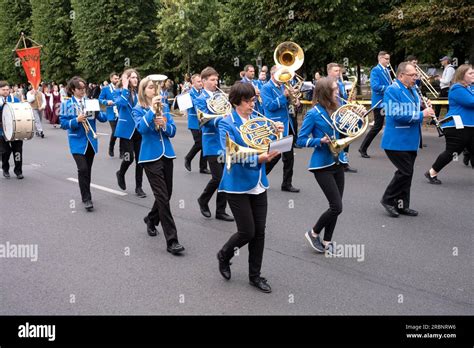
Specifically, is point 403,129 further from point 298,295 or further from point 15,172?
point 15,172

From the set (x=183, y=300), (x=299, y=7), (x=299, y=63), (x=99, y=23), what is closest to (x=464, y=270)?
(x=183, y=300)

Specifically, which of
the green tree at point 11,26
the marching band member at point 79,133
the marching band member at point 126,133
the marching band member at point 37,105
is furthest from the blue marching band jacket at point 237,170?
the green tree at point 11,26

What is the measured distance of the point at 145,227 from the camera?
265 inches

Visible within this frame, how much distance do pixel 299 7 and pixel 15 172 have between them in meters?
11.2

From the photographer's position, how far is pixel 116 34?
92.7 feet

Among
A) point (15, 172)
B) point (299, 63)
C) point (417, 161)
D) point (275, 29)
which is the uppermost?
point (275, 29)

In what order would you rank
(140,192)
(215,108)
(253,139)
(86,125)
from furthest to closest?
(140,192) < (86,125) < (215,108) < (253,139)

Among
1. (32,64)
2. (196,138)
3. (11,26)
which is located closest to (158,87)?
(196,138)

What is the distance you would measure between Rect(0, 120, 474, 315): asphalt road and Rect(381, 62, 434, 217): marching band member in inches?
10.2

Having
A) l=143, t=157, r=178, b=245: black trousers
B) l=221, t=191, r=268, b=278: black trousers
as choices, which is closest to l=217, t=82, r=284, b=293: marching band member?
l=221, t=191, r=268, b=278: black trousers

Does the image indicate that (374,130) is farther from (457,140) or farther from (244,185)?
(244,185)

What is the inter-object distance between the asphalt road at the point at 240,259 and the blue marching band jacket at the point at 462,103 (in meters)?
1.05

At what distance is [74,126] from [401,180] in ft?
15.1

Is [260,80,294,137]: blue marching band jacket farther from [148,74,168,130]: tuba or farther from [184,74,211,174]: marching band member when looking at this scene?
[148,74,168,130]: tuba
